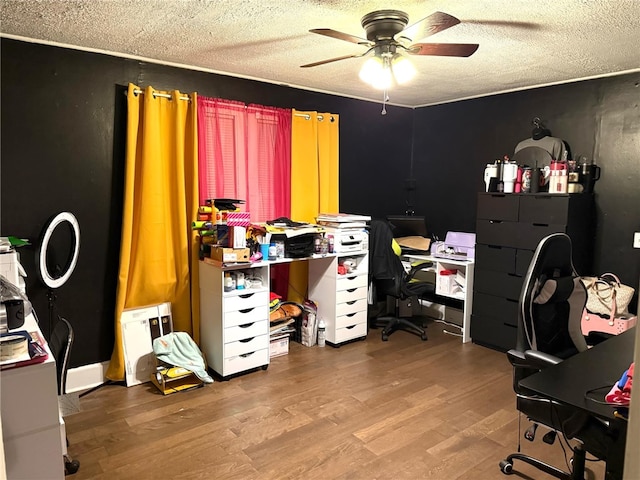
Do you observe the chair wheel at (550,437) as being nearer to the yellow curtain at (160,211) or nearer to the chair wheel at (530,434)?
the chair wheel at (530,434)

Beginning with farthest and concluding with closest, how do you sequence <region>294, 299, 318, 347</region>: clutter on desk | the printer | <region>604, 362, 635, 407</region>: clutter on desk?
<region>294, 299, 318, 347</region>: clutter on desk
the printer
<region>604, 362, 635, 407</region>: clutter on desk

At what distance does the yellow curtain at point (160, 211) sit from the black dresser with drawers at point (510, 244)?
2.39 metres

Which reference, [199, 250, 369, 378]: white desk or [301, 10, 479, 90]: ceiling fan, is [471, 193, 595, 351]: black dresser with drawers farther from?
[301, 10, 479, 90]: ceiling fan

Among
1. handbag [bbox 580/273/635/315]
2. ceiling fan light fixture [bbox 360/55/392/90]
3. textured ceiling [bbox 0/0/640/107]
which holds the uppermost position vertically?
textured ceiling [bbox 0/0/640/107]

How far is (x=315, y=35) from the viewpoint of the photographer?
2707mm

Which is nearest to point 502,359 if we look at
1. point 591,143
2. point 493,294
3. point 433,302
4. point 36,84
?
point 493,294

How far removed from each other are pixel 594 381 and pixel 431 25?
5.30ft

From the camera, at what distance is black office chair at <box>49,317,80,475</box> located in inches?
82.7

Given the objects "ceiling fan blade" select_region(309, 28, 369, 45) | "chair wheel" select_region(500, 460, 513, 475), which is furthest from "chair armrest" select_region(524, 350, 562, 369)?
"ceiling fan blade" select_region(309, 28, 369, 45)

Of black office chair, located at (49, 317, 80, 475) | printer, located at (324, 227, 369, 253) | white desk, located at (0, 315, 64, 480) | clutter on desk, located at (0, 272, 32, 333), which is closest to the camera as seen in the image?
white desk, located at (0, 315, 64, 480)

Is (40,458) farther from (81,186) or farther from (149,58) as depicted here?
(149,58)

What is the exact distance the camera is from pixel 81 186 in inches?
123

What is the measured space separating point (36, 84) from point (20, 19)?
0.49m

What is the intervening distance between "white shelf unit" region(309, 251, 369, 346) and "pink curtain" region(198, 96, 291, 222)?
2.01 feet
